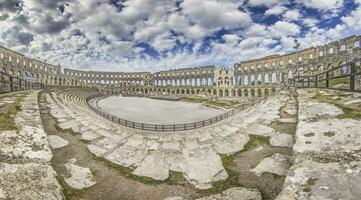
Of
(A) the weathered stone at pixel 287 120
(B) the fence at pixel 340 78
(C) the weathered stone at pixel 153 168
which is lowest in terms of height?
(C) the weathered stone at pixel 153 168

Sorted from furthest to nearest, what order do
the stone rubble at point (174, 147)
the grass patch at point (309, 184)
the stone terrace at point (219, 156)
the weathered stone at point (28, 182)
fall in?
the stone rubble at point (174, 147) < the stone terrace at point (219, 156) < the weathered stone at point (28, 182) < the grass patch at point (309, 184)

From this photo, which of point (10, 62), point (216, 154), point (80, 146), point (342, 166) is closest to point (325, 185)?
point (342, 166)

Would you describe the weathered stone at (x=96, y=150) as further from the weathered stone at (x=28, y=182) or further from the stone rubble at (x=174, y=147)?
the weathered stone at (x=28, y=182)

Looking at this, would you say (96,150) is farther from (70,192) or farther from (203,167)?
(203,167)

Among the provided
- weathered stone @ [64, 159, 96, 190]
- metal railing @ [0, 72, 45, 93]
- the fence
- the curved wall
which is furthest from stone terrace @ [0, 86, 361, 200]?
the curved wall

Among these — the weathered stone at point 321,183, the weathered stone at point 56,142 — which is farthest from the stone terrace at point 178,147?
the weathered stone at point 321,183

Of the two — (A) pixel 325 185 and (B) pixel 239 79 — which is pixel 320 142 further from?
(B) pixel 239 79

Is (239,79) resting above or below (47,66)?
below

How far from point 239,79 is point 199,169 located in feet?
305

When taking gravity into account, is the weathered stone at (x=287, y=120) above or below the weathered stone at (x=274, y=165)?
above

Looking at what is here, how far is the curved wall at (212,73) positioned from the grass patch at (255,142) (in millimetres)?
60908

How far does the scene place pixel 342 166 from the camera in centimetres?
539

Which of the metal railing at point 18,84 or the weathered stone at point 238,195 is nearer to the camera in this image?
the weathered stone at point 238,195

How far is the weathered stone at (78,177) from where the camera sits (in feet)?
23.9
